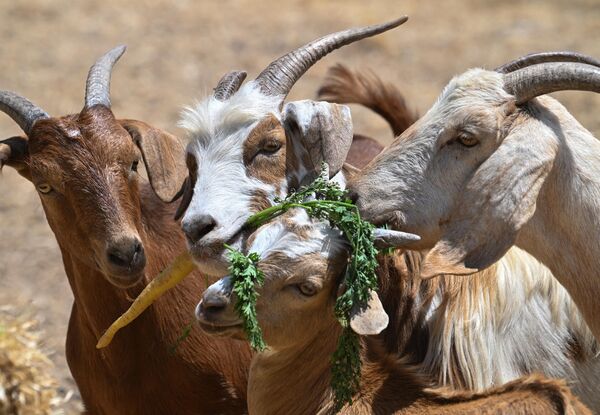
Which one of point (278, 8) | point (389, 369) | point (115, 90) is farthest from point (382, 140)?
point (389, 369)

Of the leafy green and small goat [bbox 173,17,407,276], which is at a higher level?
small goat [bbox 173,17,407,276]

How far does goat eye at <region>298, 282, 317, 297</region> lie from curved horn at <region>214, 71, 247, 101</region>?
1.43 m

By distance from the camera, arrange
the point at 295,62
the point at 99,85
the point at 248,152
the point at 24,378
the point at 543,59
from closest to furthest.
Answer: the point at 543,59, the point at 248,152, the point at 295,62, the point at 99,85, the point at 24,378

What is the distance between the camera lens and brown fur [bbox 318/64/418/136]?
8336 mm

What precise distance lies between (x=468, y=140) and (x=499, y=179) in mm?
244

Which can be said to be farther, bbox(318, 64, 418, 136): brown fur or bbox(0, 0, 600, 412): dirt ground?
bbox(0, 0, 600, 412): dirt ground

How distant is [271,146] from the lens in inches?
212

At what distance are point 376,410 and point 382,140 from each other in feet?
22.7

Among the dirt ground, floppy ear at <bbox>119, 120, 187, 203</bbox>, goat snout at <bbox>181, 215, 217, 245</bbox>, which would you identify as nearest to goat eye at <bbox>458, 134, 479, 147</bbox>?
goat snout at <bbox>181, 215, 217, 245</bbox>

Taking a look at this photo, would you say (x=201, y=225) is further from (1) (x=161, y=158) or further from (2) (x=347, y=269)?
(1) (x=161, y=158)

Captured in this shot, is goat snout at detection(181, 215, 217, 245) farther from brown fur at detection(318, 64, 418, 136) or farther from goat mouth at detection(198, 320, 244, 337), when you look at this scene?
brown fur at detection(318, 64, 418, 136)

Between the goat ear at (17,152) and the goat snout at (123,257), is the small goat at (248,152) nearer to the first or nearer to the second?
the goat snout at (123,257)

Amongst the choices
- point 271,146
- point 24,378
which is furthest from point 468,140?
point 24,378

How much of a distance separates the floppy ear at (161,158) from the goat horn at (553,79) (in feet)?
6.49
